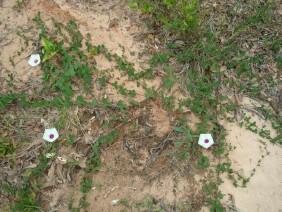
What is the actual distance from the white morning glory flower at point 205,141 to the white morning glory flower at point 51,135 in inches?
57.8

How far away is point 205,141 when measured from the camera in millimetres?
3027

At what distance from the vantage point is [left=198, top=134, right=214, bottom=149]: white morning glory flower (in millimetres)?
3008

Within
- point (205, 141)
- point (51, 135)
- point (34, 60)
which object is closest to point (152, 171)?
point (205, 141)

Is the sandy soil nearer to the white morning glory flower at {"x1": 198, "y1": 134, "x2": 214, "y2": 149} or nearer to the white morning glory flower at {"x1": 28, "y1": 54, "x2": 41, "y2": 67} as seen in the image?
the white morning glory flower at {"x1": 28, "y1": 54, "x2": 41, "y2": 67}

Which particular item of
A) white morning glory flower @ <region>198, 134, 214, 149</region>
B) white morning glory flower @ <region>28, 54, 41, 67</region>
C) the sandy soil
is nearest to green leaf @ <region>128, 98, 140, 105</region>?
the sandy soil

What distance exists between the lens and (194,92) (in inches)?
129

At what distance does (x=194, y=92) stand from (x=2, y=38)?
2.38m

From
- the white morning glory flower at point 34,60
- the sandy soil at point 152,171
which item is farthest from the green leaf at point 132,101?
the white morning glory flower at point 34,60

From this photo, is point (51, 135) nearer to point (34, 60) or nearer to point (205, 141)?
Result: point (34, 60)

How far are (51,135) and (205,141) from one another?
157 cm

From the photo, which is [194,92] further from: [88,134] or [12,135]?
[12,135]

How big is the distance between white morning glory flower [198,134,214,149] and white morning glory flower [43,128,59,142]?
1.47m

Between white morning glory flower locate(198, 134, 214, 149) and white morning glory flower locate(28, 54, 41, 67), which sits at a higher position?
white morning glory flower locate(28, 54, 41, 67)

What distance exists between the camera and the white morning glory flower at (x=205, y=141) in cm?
301
